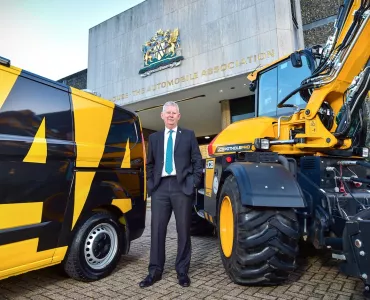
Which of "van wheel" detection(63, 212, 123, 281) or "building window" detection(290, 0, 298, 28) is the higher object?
"building window" detection(290, 0, 298, 28)

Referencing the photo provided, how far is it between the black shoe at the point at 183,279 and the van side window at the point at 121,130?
1.61m

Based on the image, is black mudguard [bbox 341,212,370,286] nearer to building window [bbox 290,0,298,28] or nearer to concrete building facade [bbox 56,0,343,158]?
concrete building facade [bbox 56,0,343,158]

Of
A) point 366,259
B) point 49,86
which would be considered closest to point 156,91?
point 49,86

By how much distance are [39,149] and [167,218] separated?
4.98 feet

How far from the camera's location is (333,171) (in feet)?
10.7

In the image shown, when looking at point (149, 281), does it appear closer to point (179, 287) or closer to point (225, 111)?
point (179, 287)

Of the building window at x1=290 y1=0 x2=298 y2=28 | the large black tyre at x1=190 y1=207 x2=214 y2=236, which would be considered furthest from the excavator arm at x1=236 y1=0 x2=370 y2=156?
the building window at x1=290 y1=0 x2=298 y2=28

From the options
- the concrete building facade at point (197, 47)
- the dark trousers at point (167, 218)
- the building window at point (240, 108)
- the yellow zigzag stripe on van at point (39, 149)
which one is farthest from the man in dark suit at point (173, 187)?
the building window at point (240, 108)

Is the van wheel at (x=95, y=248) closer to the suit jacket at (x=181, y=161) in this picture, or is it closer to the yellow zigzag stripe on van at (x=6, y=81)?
the suit jacket at (x=181, y=161)

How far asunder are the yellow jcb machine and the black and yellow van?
1220 millimetres

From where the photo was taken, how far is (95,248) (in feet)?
10.8

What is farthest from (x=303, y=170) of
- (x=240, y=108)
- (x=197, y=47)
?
(x=240, y=108)

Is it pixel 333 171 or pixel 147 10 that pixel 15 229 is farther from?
pixel 147 10

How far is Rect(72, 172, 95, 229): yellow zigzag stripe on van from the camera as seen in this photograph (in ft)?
10.0
